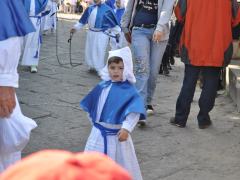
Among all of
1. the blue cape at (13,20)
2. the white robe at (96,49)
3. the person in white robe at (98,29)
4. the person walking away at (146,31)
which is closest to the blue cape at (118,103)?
the blue cape at (13,20)

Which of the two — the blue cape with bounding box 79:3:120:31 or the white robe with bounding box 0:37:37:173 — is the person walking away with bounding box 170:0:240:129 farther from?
the blue cape with bounding box 79:3:120:31

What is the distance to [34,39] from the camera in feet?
31.9

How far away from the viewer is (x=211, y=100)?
645 cm

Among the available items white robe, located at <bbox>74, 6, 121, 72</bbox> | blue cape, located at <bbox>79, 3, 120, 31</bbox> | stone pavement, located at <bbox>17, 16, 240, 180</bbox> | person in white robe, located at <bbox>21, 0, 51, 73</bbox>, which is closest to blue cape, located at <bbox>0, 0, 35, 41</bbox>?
stone pavement, located at <bbox>17, 16, 240, 180</bbox>

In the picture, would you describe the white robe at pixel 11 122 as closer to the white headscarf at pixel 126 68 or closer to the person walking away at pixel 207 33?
the white headscarf at pixel 126 68

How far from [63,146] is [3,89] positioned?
234 centimetres

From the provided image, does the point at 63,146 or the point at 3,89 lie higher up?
the point at 3,89

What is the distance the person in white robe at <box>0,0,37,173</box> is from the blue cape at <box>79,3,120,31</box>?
6401 millimetres

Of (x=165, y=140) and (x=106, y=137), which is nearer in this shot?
(x=106, y=137)

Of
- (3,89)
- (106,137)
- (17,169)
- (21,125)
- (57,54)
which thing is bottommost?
(57,54)

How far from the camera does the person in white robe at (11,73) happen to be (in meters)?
3.22

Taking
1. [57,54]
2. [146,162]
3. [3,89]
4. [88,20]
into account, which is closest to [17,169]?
[3,89]

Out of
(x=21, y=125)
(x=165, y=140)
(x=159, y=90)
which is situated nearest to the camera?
(x=21, y=125)

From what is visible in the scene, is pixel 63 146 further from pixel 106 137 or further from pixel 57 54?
pixel 57 54
